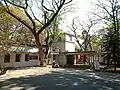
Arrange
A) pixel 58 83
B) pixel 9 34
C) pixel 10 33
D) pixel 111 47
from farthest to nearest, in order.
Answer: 1. pixel 111 47
2. pixel 10 33
3. pixel 9 34
4. pixel 58 83

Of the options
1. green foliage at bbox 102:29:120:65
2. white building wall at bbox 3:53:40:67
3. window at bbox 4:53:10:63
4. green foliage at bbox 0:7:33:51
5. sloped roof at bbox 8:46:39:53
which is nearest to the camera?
green foliage at bbox 0:7:33:51

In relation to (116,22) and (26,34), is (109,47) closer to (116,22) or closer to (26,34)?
(116,22)

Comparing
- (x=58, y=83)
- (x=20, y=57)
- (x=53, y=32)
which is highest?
(x=53, y=32)

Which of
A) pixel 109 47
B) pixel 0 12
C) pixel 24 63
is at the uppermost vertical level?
pixel 0 12

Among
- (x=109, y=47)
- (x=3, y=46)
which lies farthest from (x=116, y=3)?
(x=3, y=46)

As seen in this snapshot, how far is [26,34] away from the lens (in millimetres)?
33938

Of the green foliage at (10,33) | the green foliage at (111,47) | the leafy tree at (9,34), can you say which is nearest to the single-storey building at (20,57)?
the leafy tree at (9,34)

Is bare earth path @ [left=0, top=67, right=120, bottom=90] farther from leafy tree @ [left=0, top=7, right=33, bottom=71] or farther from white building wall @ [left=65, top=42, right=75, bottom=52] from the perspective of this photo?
white building wall @ [left=65, top=42, right=75, bottom=52]

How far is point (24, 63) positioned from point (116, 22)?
18184 millimetres

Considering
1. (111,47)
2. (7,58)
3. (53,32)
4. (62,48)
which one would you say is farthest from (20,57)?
(62,48)

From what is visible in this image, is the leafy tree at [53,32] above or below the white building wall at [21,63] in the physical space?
above

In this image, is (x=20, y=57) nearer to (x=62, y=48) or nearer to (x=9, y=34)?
(x=9, y=34)

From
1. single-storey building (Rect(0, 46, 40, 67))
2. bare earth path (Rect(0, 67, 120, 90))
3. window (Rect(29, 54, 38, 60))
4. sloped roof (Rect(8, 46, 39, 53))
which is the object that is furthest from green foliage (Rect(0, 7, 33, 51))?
bare earth path (Rect(0, 67, 120, 90))

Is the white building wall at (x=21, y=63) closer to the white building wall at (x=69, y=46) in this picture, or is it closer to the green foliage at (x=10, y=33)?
the green foliage at (x=10, y=33)
